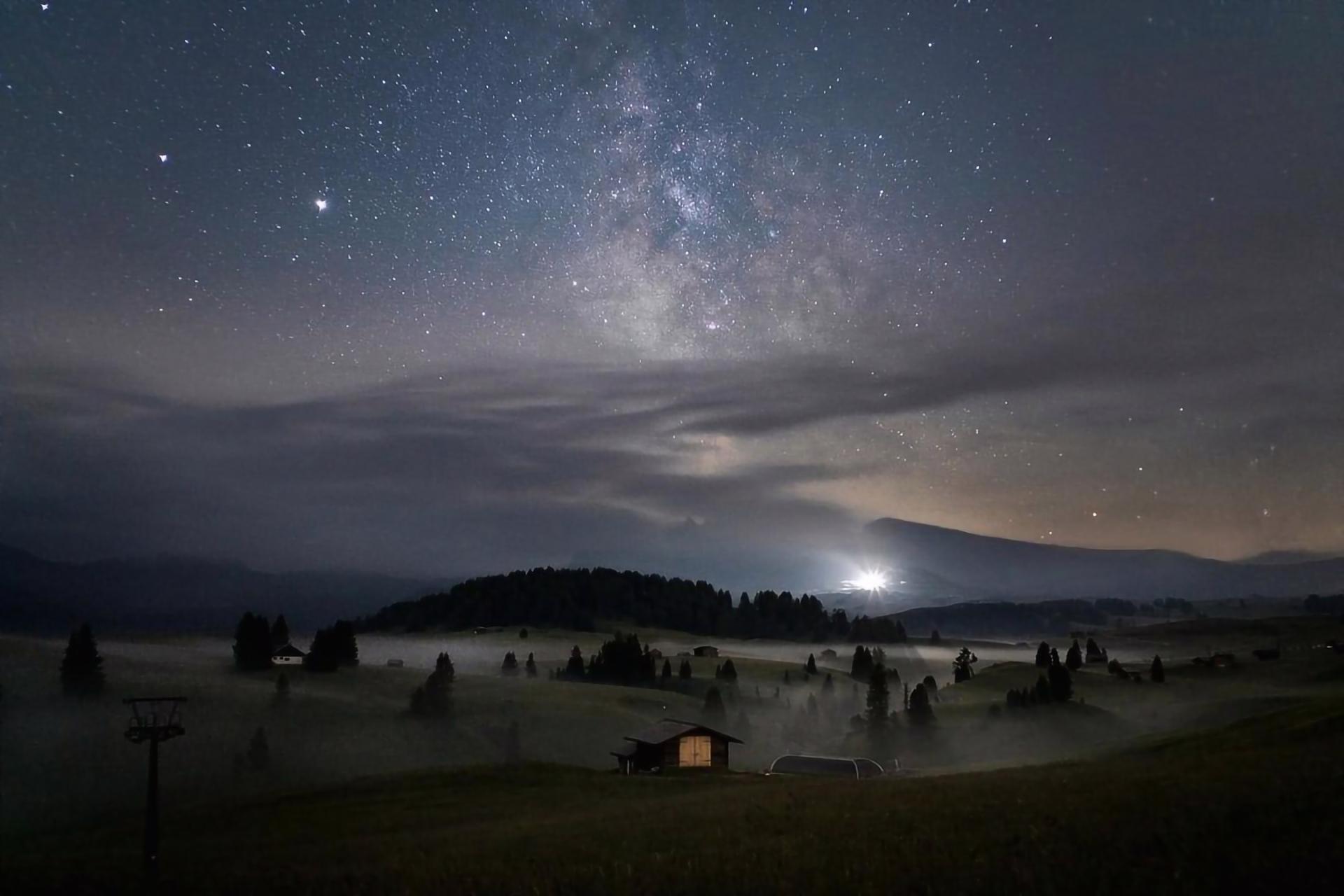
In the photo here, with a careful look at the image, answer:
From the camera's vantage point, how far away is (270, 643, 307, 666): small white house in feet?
422

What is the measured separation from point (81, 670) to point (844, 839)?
106858 millimetres

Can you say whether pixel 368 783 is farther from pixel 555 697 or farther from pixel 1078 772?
pixel 555 697

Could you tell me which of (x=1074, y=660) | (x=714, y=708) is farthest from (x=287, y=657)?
(x=1074, y=660)

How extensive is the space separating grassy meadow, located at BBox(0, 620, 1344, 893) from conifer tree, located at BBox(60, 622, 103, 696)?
1734 millimetres

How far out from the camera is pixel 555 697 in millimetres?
127938

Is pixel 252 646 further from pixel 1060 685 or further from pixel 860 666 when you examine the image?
pixel 860 666

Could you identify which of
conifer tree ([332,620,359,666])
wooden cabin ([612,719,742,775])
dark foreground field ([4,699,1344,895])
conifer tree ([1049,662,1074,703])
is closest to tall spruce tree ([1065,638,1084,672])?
conifer tree ([1049,662,1074,703])

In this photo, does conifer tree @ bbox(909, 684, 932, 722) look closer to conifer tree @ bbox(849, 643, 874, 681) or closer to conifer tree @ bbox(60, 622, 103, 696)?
conifer tree @ bbox(849, 643, 874, 681)

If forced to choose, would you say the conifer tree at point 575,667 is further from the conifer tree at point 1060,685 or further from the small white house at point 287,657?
the conifer tree at point 1060,685

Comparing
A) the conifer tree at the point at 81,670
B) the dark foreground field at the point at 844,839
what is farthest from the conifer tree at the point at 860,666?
the dark foreground field at the point at 844,839

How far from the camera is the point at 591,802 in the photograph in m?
45.5

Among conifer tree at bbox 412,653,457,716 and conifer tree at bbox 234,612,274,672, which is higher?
conifer tree at bbox 234,612,274,672

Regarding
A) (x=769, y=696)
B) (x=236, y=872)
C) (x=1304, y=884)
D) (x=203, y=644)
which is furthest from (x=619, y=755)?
(x=203, y=644)

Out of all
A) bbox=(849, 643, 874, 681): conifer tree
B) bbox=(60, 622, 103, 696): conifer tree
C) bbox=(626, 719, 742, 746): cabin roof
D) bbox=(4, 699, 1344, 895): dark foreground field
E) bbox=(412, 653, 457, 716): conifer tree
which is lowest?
bbox=(849, 643, 874, 681): conifer tree
